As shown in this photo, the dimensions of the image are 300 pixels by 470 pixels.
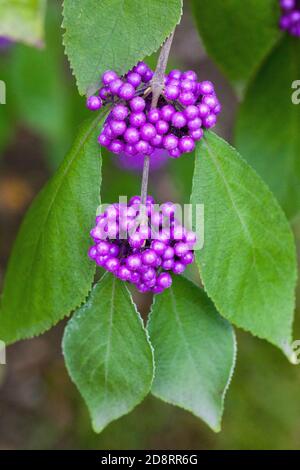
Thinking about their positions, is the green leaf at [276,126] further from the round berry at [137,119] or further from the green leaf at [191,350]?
the round berry at [137,119]

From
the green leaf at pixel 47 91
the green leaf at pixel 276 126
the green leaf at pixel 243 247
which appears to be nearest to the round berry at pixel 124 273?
the green leaf at pixel 243 247

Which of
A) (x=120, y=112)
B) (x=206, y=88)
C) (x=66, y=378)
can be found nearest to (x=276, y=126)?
(x=206, y=88)

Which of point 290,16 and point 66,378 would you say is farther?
point 66,378

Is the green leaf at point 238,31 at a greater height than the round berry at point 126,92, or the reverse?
the green leaf at point 238,31

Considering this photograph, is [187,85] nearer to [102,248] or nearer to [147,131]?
[147,131]

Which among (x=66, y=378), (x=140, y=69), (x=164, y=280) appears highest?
(x=140, y=69)

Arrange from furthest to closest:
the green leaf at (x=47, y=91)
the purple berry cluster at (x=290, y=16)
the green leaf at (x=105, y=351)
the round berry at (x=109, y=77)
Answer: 1. the green leaf at (x=47, y=91)
2. the purple berry cluster at (x=290, y=16)
3. the green leaf at (x=105, y=351)
4. the round berry at (x=109, y=77)

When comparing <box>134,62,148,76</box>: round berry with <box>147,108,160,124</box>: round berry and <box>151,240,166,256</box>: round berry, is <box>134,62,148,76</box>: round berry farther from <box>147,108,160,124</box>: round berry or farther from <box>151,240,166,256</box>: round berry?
<box>151,240,166,256</box>: round berry

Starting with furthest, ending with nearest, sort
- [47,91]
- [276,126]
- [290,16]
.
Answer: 1. [47,91]
2. [276,126]
3. [290,16]

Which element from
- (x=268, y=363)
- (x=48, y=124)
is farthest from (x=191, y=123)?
(x=268, y=363)
